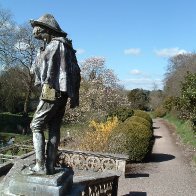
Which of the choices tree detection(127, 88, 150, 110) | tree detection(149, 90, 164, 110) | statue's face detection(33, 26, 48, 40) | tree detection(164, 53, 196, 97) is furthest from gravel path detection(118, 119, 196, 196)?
tree detection(149, 90, 164, 110)

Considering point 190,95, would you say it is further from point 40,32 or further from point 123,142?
point 40,32

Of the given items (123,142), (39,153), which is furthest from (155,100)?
(39,153)

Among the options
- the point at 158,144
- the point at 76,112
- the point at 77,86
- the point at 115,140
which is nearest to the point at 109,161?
the point at 115,140

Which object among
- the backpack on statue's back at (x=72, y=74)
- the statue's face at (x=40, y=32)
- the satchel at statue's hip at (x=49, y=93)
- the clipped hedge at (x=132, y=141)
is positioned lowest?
the clipped hedge at (x=132, y=141)

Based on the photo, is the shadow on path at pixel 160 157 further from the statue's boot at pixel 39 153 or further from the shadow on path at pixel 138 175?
the statue's boot at pixel 39 153

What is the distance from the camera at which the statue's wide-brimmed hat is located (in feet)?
14.0

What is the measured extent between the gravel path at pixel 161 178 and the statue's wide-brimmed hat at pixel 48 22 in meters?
6.70

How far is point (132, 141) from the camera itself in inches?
585

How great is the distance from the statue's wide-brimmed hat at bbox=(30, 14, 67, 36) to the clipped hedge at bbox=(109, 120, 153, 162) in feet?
34.8

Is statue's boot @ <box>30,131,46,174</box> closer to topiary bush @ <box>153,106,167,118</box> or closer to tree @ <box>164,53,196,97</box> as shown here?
tree @ <box>164,53,196,97</box>

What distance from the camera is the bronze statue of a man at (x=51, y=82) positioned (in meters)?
4.14

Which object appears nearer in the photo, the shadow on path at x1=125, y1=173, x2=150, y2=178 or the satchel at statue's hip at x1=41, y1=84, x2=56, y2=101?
the satchel at statue's hip at x1=41, y1=84, x2=56, y2=101

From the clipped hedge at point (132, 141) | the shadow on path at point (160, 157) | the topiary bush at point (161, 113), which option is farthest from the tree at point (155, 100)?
the clipped hedge at point (132, 141)

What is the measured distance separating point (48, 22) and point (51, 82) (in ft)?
2.31
